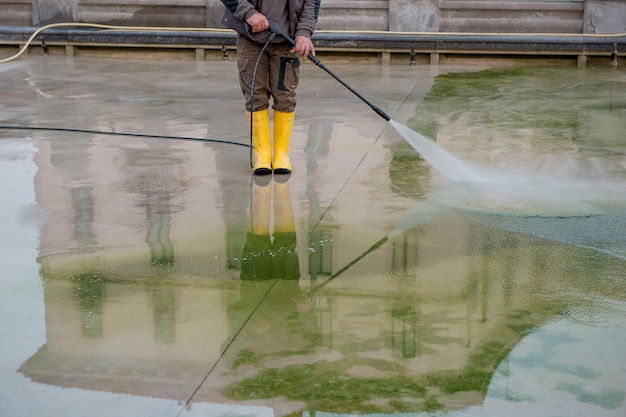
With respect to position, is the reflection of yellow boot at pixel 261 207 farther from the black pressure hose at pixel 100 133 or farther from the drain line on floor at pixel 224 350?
the black pressure hose at pixel 100 133

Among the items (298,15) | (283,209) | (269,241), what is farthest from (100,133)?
(269,241)

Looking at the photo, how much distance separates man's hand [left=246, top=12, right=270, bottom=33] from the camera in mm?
6410

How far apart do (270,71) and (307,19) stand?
0.44 metres

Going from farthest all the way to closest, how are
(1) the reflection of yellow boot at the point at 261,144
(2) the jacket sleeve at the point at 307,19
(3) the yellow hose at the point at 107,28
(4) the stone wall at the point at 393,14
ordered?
1. (3) the yellow hose at the point at 107,28
2. (4) the stone wall at the point at 393,14
3. (1) the reflection of yellow boot at the point at 261,144
4. (2) the jacket sleeve at the point at 307,19

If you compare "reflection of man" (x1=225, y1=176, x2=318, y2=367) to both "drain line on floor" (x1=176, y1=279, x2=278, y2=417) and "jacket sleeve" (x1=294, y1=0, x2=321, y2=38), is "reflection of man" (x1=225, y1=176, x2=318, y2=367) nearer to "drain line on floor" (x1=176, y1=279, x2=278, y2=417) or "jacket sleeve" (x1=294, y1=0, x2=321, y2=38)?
"drain line on floor" (x1=176, y1=279, x2=278, y2=417)

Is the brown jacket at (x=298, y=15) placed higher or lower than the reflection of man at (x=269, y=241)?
higher

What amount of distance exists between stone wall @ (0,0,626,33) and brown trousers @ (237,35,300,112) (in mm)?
7104

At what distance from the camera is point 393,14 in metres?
13.5

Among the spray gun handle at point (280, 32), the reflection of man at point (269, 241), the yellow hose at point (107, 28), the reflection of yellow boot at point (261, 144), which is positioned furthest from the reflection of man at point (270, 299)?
the yellow hose at point (107, 28)

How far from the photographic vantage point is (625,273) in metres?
4.82

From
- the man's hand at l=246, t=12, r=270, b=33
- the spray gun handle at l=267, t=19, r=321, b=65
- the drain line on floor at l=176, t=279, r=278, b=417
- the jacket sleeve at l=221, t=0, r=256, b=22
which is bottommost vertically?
the drain line on floor at l=176, t=279, r=278, b=417

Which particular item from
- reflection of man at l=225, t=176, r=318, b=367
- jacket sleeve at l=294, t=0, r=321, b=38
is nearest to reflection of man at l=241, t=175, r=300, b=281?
reflection of man at l=225, t=176, r=318, b=367

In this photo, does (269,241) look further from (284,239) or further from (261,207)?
(261,207)

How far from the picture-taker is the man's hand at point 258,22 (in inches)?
252
